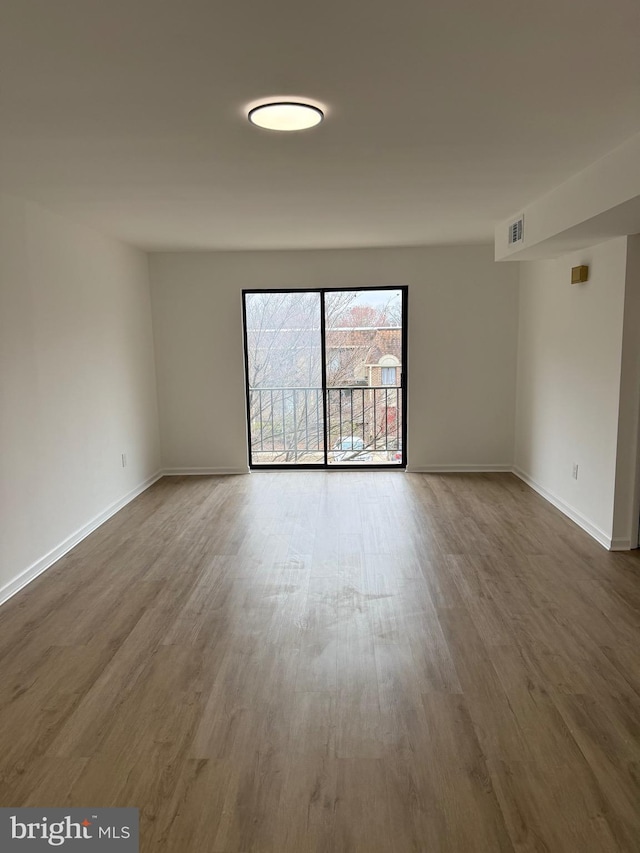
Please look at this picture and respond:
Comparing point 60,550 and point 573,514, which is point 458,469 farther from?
point 60,550

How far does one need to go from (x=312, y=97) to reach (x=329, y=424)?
4.53 metres

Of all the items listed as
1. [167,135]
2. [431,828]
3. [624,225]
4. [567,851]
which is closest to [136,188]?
[167,135]

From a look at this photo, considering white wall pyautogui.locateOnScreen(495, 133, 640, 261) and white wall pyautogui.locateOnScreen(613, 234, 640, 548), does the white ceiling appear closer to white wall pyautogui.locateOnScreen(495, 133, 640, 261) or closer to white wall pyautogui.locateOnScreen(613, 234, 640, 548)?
white wall pyautogui.locateOnScreen(495, 133, 640, 261)

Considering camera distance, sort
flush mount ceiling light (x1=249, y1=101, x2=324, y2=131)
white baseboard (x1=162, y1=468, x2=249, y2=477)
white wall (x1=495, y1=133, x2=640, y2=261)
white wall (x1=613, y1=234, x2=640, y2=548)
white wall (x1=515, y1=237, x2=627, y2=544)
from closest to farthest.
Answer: flush mount ceiling light (x1=249, y1=101, x2=324, y2=131)
white wall (x1=495, y1=133, x2=640, y2=261)
white wall (x1=613, y1=234, x2=640, y2=548)
white wall (x1=515, y1=237, x2=627, y2=544)
white baseboard (x1=162, y1=468, x2=249, y2=477)

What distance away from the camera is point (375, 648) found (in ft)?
8.98

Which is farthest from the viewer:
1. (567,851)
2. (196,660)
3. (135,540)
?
(135,540)

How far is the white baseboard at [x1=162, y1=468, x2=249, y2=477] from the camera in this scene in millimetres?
6348

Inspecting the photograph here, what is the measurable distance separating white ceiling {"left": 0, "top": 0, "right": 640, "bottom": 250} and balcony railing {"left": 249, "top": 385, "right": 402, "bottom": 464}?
2.87 meters

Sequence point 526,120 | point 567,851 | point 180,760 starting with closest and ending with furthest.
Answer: point 567,851, point 180,760, point 526,120

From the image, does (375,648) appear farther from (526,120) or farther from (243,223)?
(243,223)

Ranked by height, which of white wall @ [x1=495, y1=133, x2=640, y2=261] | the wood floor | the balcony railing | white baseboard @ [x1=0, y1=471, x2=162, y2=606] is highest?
white wall @ [x1=495, y1=133, x2=640, y2=261]

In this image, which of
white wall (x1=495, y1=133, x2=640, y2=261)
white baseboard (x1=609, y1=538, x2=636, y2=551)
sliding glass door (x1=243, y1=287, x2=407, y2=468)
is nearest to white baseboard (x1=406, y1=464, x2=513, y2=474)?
sliding glass door (x1=243, y1=287, x2=407, y2=468)

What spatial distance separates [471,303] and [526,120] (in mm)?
3696

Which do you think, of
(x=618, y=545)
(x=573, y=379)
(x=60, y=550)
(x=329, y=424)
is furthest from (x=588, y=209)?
(x=60, y=550)
